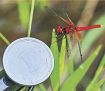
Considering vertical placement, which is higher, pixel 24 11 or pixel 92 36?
pixel 24 11

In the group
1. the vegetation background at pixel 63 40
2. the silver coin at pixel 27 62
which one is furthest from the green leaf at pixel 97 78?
the silver coin at pixel 27 62

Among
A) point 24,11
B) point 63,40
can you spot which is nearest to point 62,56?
point 63,40

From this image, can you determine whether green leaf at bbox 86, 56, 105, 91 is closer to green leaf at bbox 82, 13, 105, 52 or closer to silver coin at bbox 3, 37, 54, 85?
green leaf at bbox 82, 13, 105, 52

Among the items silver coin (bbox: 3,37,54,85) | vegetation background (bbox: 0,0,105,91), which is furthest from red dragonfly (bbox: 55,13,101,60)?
silver coin (bbox: 3,37,54,85)

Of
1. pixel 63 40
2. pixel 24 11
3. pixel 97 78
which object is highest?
pixel 24 11

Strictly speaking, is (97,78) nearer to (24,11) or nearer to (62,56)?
(62,56)

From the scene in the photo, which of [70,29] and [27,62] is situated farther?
[70,29]

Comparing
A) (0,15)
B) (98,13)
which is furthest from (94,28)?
(0,15)
